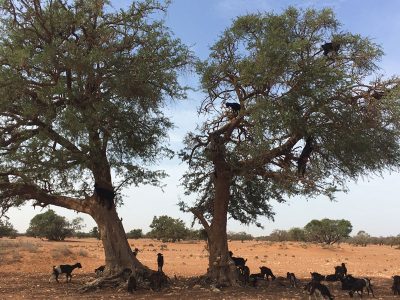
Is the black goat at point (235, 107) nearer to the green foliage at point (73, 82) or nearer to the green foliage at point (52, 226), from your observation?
the green foliage at point (73, 82)

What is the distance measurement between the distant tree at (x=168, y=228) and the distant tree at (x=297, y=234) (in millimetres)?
17256

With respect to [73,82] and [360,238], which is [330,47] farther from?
[360,238]

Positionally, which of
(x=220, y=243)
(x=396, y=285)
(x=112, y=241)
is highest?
(x=112, y=241)

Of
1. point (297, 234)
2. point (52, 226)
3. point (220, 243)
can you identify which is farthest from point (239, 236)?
point (220, 243)

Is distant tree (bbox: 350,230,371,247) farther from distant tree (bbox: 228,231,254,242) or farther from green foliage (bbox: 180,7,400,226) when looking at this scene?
green foliage (bbox: 180,7,400,226)

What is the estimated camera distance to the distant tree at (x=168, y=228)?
5950 centimetres

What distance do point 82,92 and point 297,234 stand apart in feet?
192

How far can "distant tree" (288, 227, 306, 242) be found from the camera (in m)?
67.2

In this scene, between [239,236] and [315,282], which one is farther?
[239,236]

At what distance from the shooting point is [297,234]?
6888 centimetres

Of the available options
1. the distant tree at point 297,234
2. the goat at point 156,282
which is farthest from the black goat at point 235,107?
the distant tree at point 297,234

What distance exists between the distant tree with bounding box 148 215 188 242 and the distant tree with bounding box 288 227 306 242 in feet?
56.6

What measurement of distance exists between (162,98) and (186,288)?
6.53 meters

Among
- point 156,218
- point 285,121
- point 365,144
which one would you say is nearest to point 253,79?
point 285,121
